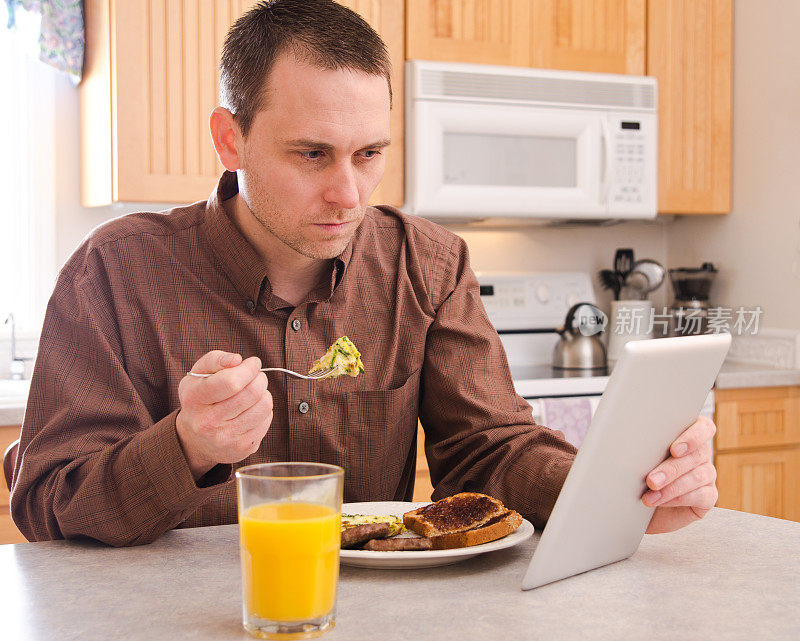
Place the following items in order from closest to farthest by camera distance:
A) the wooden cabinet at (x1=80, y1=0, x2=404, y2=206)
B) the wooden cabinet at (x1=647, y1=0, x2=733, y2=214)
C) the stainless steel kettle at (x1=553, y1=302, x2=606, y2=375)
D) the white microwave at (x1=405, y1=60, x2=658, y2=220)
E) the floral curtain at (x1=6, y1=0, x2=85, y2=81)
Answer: the wooden cabinet at (x1=80, y1=0, x2=404, y2=206), the floral curtain at (x1=6, y1=0, x2=85, y2=81), the white microwave at (x1=405, y1=60, x2=658, y2=220), the stainless steel kettle at (x1=553, y1=302, x2=606, y2=375), the wooden cabinet at (x1=647, y1=0, x2=733, y2=214)

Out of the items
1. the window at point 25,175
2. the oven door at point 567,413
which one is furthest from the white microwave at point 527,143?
the window at point 25,175

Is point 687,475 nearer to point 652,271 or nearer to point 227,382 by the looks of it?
point 227,382

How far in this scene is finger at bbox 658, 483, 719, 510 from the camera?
1.01 metres

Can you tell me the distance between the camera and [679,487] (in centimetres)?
99

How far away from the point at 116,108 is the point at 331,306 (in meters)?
1.40

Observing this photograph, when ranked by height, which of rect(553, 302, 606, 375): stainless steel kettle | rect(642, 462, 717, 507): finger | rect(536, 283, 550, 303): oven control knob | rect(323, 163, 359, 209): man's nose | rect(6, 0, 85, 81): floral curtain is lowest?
rect(553, 302, 606, 375): stainless steel kettle


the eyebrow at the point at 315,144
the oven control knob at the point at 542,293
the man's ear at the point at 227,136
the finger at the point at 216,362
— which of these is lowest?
the oven control knob at the point at 542,293

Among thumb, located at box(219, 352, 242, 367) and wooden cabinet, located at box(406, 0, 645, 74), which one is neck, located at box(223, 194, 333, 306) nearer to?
thumb, located at box(219, 352, 242, 367)

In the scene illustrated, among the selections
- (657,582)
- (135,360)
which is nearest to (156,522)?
(135,360)

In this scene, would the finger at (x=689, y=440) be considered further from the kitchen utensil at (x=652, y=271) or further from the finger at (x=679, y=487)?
the kitchen utensil at (x=652, y=271)

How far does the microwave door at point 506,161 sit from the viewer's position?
2812mm

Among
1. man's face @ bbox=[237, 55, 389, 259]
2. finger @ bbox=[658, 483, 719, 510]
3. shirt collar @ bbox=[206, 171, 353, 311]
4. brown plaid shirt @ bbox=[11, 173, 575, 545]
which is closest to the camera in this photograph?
finger @ bbox=[658, 483, 719, 510]

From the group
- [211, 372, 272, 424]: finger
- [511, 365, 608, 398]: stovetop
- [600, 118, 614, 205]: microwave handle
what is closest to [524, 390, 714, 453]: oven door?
[511, 365, 608, 398]: stovetop

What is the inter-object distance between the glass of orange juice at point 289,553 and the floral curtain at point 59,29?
2263mm
